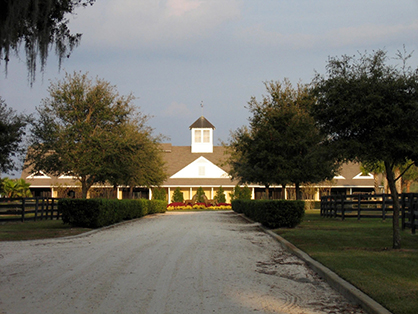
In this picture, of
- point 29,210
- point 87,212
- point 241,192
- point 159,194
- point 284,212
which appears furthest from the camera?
point 241,192

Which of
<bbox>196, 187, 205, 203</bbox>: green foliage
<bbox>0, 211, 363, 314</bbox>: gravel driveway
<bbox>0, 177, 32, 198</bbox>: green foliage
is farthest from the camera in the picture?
<bbox>196, 187, 205, 203</bbox>: green foliage

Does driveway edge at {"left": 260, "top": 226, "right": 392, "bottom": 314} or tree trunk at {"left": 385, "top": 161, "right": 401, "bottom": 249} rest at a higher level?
tree trunk at {"left": 385, "top": 161, "right": 401, "bottom": 249}

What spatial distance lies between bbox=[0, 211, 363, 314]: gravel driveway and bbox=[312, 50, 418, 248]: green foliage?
343 cm

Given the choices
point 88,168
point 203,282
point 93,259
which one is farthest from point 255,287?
point 88,168

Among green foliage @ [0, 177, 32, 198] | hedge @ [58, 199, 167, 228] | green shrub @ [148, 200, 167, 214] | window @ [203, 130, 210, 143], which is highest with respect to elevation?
window @ [203, 130, 210, 143]

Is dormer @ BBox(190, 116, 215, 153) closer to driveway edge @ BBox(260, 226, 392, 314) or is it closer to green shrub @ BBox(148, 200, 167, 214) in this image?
green shrub @ BBox(148, 200, 167, 214)

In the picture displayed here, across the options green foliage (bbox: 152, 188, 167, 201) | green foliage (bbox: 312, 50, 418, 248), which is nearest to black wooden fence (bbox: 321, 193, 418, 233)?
green foliage (bbox: 312, 50, 418, 248)

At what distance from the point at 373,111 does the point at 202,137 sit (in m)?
50.4

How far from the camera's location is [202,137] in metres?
61.1

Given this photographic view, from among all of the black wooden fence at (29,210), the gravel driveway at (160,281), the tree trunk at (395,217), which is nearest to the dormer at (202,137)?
the black wooden fence at (29,210)

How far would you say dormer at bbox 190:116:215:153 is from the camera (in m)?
60.6

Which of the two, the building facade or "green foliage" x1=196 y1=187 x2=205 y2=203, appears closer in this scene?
"green foliage" x1=196 y1=187 x2=205 y2=203

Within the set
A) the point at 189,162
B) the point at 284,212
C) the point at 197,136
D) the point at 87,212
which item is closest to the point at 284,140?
the point at 284,212

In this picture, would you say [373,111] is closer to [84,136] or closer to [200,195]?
[84,136]
